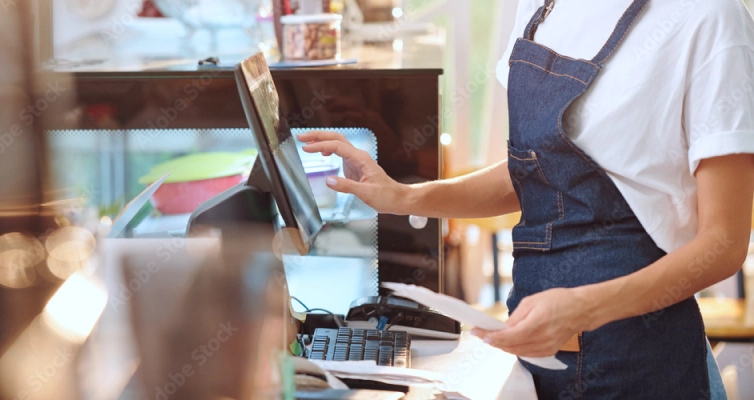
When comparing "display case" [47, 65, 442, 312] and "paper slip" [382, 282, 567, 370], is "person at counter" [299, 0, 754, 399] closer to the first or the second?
"paper slip" [382, 282, 567, 370]

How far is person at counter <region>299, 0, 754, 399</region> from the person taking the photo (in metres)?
0.96

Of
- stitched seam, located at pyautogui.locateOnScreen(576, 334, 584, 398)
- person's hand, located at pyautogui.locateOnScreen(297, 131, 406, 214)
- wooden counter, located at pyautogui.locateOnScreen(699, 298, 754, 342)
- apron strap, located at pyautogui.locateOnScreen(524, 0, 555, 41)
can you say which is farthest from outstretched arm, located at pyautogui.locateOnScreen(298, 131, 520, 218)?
wooden counter, located at pyautogui.locateOnScreen(699, 298, 754, 342)

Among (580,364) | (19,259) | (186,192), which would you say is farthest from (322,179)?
(19,259)

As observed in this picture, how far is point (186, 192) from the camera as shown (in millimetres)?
1553

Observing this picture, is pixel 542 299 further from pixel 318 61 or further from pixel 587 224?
pixel 318 61

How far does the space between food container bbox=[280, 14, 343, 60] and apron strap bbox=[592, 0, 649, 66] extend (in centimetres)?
79

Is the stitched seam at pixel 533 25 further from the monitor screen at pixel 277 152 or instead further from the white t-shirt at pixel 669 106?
the monitor screen at pixel 277 152

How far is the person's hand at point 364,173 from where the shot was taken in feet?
4.17

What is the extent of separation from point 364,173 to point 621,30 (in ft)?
1.59

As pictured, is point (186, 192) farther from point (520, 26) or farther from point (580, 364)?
point (580, 364)

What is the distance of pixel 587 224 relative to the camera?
1081 mm

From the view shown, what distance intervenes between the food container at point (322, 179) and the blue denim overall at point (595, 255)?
57 centimetres

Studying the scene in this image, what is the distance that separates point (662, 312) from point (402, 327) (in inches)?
19.2

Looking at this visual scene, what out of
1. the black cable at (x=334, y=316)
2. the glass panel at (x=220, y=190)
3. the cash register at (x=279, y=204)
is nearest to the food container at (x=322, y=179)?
the glass panel at (x=220, y=190)
